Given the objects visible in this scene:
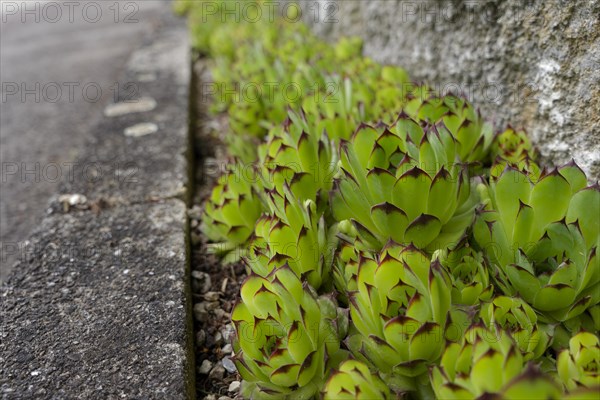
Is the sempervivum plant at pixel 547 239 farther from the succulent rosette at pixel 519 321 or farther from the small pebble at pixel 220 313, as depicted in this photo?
the small pebble at pixel 220 313

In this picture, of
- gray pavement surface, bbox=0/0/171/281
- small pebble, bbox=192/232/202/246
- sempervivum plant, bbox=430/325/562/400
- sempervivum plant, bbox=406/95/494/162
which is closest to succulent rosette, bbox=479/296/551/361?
sempervivum plant, bbox=430/325/562/400

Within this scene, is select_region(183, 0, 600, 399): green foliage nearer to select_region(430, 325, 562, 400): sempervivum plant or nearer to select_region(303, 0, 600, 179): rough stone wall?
select_region(430, 325, 562, 400): sempervivum plant

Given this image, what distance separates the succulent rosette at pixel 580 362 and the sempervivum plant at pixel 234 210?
92cm

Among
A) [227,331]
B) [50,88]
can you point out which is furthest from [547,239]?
[50,88]

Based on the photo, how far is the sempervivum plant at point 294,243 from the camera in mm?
1312

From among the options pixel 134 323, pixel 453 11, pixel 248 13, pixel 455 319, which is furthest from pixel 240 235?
pixel 248 13

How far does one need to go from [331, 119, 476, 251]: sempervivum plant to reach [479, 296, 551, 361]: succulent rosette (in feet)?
0.77

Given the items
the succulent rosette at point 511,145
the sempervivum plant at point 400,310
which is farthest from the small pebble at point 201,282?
the succulent rosette at point 511,145

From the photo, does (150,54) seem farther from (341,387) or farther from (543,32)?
(341,387)

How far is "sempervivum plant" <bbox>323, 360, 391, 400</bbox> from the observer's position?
987 millimetres

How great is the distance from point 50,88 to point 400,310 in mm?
3946

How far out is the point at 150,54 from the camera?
391 centimetres

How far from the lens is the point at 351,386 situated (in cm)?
99

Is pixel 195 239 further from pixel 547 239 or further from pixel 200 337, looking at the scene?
pixel 547 239
